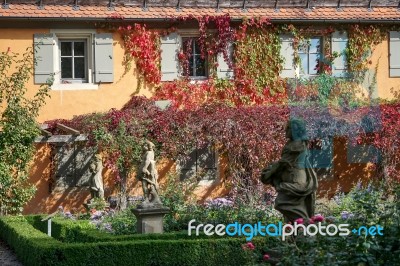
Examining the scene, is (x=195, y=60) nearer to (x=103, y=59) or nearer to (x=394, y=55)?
(x=103, y=59)

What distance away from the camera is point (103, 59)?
68.3 feet

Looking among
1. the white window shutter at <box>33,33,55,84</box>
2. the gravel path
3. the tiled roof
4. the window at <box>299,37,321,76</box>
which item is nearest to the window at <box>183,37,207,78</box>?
the tiled roof

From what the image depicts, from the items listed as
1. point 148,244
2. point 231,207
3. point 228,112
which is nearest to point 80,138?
point 228,112

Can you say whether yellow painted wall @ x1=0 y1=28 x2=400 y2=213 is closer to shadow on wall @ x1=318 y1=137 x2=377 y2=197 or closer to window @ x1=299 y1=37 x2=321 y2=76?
shadow on wall @ x1=318 y1=137 x2=377 y2=197

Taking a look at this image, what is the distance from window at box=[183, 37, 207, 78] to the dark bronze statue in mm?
11317

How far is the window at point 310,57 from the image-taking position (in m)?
22.0

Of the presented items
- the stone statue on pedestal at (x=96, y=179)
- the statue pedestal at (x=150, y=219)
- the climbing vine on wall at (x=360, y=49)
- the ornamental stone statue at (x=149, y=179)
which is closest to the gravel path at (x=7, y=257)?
the statue pedestal at (x=150, y=219)

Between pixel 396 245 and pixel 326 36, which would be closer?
pixel 396 245

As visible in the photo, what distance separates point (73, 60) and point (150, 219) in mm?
7454

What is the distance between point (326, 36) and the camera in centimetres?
2200

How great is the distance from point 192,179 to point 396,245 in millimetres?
12375

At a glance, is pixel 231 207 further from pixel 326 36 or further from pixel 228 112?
pixel 326 36

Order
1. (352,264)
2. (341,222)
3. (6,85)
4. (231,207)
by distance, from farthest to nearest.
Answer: (6,85), (231,207), (341,222), (352,264)

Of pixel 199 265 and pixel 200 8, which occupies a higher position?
pixel 200 8
